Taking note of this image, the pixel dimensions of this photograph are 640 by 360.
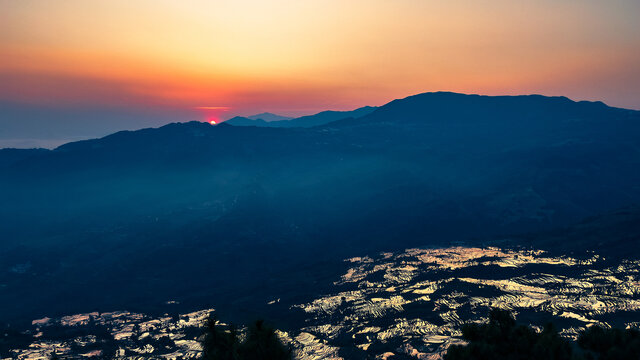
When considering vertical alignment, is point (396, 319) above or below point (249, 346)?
below

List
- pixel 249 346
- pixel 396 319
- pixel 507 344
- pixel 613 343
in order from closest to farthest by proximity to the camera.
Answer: pixel 613 343
pixel 507 344
pixel 249 346
pixel 396 319

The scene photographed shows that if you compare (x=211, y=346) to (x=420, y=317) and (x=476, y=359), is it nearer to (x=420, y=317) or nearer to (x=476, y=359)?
(x=476, y=359)

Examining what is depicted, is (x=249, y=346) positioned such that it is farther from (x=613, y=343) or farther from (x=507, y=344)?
(x=613, y=343)

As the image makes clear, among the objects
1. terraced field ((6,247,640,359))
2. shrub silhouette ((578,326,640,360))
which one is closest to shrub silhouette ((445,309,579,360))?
shrub silhouette ((578,326,640,360))

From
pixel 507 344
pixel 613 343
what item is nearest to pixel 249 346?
pixel 507 344

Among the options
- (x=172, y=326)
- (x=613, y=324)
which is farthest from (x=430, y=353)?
(x=172, y=326)

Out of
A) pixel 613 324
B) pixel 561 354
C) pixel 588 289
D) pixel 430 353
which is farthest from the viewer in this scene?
pixel 588 289

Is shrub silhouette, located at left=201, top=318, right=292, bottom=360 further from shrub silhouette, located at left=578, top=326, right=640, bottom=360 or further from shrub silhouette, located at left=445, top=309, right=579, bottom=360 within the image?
shrub silhouette, located at left=578, top=326, right=640, bottom=360

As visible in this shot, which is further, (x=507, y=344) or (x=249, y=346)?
(x=249, y=346)

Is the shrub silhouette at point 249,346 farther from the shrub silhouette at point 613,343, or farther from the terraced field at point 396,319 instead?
the terraced field at point 396,319

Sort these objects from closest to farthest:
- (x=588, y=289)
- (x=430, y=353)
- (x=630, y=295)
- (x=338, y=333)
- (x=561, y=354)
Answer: (x=561, y=354)
(x=430, y=353)
(x=338, y=333)
(x=630, y=295)
(x=588, y=289)
